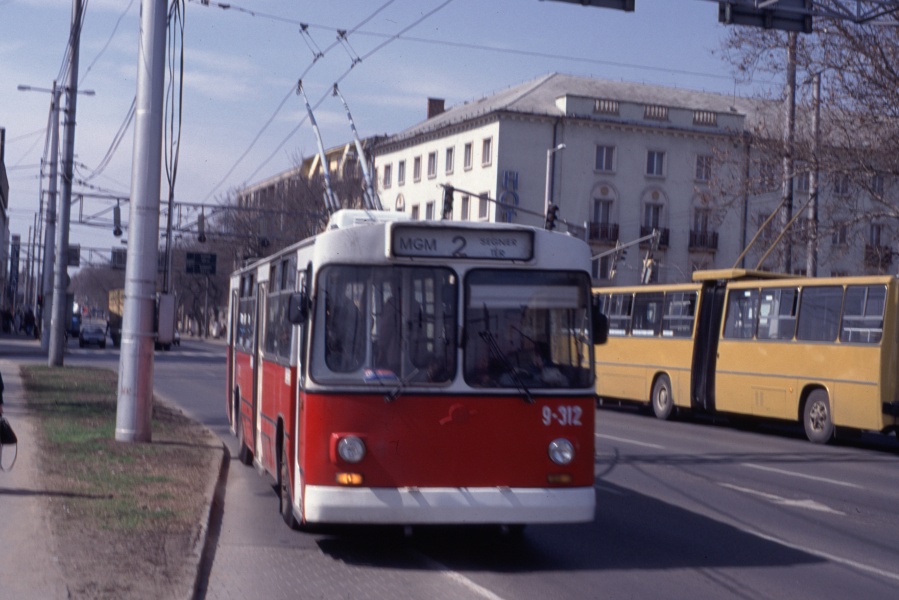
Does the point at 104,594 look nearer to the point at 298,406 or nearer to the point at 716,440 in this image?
the point at 298,406

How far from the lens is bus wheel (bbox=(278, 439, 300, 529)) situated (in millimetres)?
9797

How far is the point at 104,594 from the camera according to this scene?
23.2 ft

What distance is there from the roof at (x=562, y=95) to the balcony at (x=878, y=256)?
108 ft

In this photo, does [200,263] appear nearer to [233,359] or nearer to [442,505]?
[233,359]

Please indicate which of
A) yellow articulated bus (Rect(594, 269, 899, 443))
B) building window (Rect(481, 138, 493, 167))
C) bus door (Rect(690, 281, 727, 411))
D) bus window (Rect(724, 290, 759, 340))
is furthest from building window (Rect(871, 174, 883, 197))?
building window (Rect(481, 138, 493, 167))

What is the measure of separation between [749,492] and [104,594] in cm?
873

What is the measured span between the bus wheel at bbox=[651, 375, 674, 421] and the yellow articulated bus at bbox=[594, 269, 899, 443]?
0.02 m

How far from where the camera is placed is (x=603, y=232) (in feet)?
206

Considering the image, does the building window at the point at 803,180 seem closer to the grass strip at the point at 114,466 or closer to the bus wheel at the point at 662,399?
the bus wheel at the point at 662,399

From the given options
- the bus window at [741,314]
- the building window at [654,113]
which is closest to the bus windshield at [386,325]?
the bus window at [741,314]

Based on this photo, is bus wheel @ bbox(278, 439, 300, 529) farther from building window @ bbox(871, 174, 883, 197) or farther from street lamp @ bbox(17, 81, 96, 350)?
street lamp @ bbox(17, 81, 96, 350)

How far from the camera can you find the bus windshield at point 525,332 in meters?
8.87

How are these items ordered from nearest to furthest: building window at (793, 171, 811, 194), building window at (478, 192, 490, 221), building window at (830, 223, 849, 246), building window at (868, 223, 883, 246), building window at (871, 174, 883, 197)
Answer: building window at (871, 174, 883, 197) < building window at (793, 171, 811, 194) < building window at (830, 223, 849, 246) < building window at (868, 223, 883, 246) < building window at (478, 192, 490, 221)

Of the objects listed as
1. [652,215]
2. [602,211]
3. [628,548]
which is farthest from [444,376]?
[652,215]
